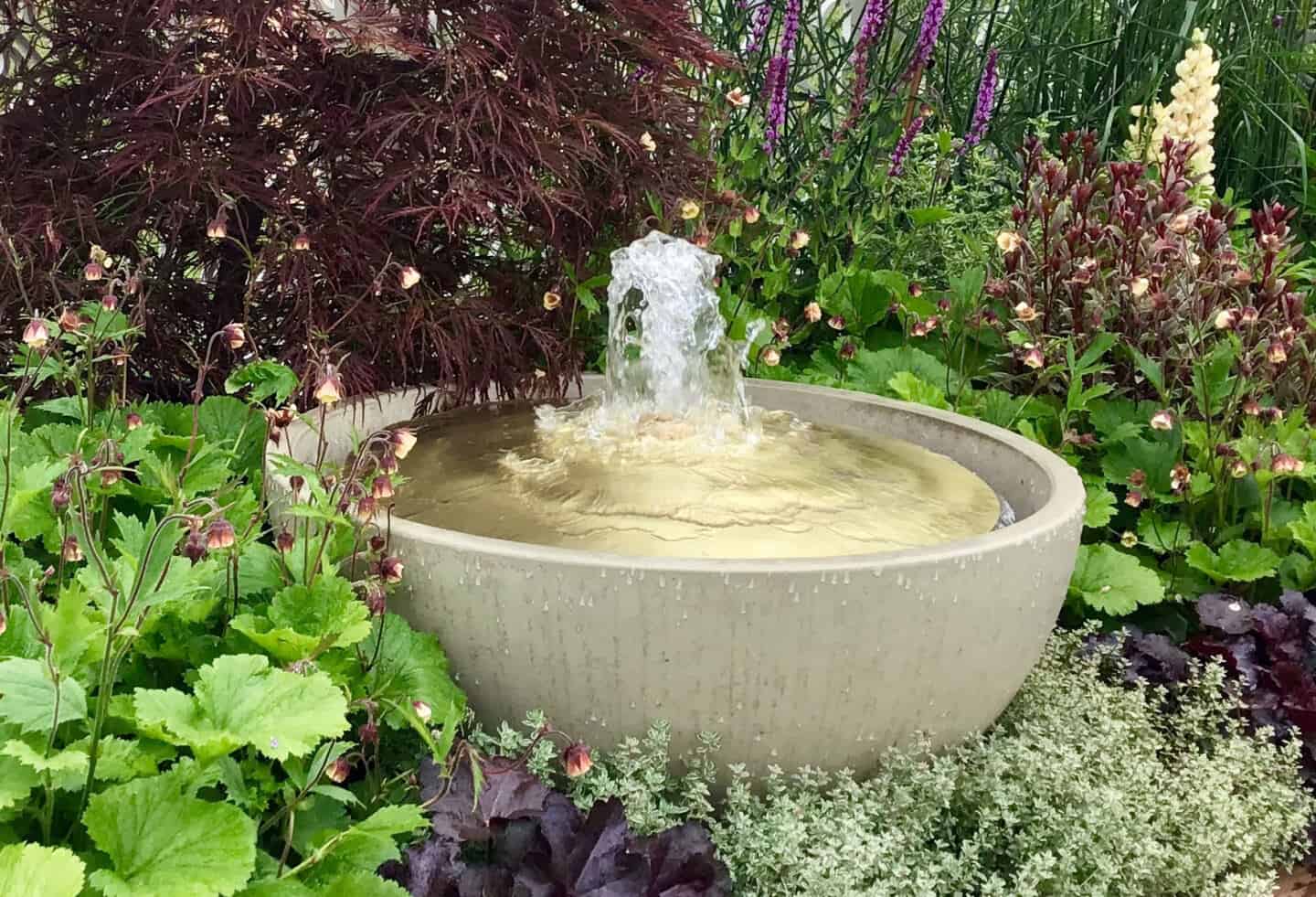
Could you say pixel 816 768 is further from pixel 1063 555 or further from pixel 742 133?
pixel 742 133

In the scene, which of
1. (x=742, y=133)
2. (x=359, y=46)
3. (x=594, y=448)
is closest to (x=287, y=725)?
(x=594, y=448)

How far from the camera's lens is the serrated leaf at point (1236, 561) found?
2.16 metres

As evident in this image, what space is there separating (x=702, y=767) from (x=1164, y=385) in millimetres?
1539

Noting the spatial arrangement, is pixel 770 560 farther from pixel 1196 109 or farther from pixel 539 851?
pixel 1196 109

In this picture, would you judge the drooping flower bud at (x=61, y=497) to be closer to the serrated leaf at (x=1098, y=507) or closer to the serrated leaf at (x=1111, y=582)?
the serrated leaf at (x=1111, y=582)

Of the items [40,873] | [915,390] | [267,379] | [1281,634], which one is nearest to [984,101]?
[915,390]

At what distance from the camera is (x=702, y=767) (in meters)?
1.51

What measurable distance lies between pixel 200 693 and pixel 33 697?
0.16 meters

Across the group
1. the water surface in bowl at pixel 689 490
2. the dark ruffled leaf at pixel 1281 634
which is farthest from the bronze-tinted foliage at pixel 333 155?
the dark ruffled leaf at pixel 1281 634

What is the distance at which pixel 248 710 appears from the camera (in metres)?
1.12

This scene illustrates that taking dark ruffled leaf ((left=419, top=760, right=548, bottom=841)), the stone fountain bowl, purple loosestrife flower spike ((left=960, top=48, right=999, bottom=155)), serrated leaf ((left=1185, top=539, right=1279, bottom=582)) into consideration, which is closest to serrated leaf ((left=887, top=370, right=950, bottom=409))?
serrated leaf ((left=1185, top=539, right=1279, bottom=582))

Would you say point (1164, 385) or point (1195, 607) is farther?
point (1164, 385)

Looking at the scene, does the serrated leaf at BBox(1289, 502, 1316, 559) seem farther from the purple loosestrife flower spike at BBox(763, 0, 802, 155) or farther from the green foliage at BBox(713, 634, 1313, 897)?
the purple loosestrife flower spike at BBox(763, 0, 802, 155)

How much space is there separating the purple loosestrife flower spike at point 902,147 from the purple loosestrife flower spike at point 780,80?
1.09 feet
